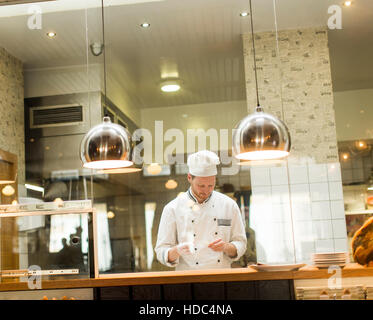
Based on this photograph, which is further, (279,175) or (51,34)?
(51,34)

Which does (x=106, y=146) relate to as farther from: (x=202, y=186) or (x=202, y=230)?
(x=202, y=230)

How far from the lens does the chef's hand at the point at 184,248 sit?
13.3 ft

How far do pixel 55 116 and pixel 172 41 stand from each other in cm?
121

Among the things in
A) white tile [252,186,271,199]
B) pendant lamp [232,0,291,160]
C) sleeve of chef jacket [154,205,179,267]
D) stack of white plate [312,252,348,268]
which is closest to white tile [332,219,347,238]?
white tile [252,186,271,199]

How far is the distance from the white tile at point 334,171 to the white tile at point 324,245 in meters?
0.50

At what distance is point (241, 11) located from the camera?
4.56m

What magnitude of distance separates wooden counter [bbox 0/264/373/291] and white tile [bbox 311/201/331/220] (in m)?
0.76

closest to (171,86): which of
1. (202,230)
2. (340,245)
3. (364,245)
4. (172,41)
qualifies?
(172,41)

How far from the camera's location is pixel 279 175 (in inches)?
174

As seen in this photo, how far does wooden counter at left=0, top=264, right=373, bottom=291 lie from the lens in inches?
137

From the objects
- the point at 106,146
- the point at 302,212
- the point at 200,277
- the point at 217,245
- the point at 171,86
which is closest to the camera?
the point at 106,146

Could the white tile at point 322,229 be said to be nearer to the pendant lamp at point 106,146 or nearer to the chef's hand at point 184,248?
the chef's hand at point 184,248

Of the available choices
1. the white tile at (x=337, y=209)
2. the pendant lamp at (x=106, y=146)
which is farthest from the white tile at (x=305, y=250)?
the pendant lamp at (x=106, y=146)

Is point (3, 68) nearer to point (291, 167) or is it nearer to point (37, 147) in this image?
point (37, 147)
